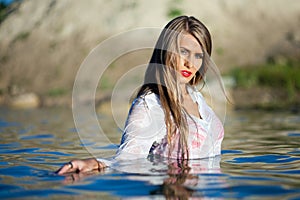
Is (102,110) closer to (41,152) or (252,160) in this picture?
(41,152)

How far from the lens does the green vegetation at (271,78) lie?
17.8 meters

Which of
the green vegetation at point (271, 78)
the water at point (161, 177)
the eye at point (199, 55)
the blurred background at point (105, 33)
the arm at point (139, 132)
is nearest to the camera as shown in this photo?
the water at point (161, 177)

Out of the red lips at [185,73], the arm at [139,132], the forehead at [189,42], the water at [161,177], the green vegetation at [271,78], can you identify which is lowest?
the water at [161,177]

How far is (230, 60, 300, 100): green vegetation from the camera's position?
17.8 meters

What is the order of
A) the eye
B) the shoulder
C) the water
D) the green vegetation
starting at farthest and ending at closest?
the green vegetation
the eye
the shoulder
the water

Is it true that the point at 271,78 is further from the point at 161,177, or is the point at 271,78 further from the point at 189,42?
the point at 161,177

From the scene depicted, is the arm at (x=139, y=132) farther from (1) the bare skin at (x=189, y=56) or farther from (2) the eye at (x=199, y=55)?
(2) the eye at (x=199, y=55)

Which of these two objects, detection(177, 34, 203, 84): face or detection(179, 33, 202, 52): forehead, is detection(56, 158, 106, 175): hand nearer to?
detection(177, 34, 203, 84): face

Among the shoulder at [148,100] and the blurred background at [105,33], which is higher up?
the blurred background at [105,33]

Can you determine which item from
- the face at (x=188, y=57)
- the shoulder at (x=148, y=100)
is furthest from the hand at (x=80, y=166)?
the face at (x=188, y=57)

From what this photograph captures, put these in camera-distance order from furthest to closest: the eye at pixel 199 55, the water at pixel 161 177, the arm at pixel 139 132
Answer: the eye at pixel 199 55
the arm at pixel 139 132
the water at pixel 161 177

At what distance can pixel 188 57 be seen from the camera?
13.0ft

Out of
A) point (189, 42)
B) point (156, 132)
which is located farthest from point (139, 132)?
point (189, 42)

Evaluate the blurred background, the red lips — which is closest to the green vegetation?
the blurred background
